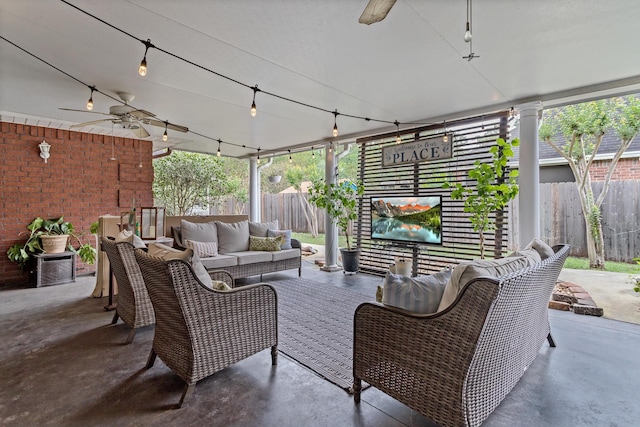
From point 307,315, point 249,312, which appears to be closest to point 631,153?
point 307,315

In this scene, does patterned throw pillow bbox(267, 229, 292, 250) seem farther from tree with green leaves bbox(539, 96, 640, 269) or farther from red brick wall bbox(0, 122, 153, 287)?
tree with green leaves bbox(539, 96, 640, 269)

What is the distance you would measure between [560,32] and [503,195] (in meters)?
1.94

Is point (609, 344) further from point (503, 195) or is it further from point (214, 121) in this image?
point (214, 121)

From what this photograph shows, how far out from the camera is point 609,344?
272cm

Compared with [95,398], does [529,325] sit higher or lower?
higher

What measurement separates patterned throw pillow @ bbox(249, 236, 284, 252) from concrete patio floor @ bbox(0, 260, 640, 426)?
230 cm

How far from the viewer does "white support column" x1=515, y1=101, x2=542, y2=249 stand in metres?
3.64

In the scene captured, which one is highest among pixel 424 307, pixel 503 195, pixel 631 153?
pixel 631 153

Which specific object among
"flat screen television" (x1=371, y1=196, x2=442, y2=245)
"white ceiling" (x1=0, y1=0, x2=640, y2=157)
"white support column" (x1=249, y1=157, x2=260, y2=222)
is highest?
"white ceiling" (x1=0, y1=0, x2=640, y2=157)

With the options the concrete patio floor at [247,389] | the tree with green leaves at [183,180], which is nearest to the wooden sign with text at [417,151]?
the concrete patio floor at [247,389]

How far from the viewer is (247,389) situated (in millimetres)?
2068

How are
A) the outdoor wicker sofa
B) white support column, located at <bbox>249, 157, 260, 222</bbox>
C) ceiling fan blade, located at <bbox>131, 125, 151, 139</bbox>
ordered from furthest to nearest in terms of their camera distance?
white support column, located at <bbox>249, 157, 260, 222</bbox>
the outdoor wicker sofa
ceiling fan blade, located at <bbox>131, 125, 151, 139</bbox>

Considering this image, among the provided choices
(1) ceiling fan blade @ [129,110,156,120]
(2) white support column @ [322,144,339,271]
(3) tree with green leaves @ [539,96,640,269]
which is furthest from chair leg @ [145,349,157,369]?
(3) tree with green leaves @ [539,96,640,269]

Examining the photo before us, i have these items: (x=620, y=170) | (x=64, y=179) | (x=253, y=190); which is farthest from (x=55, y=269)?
(x=620, y=170)
